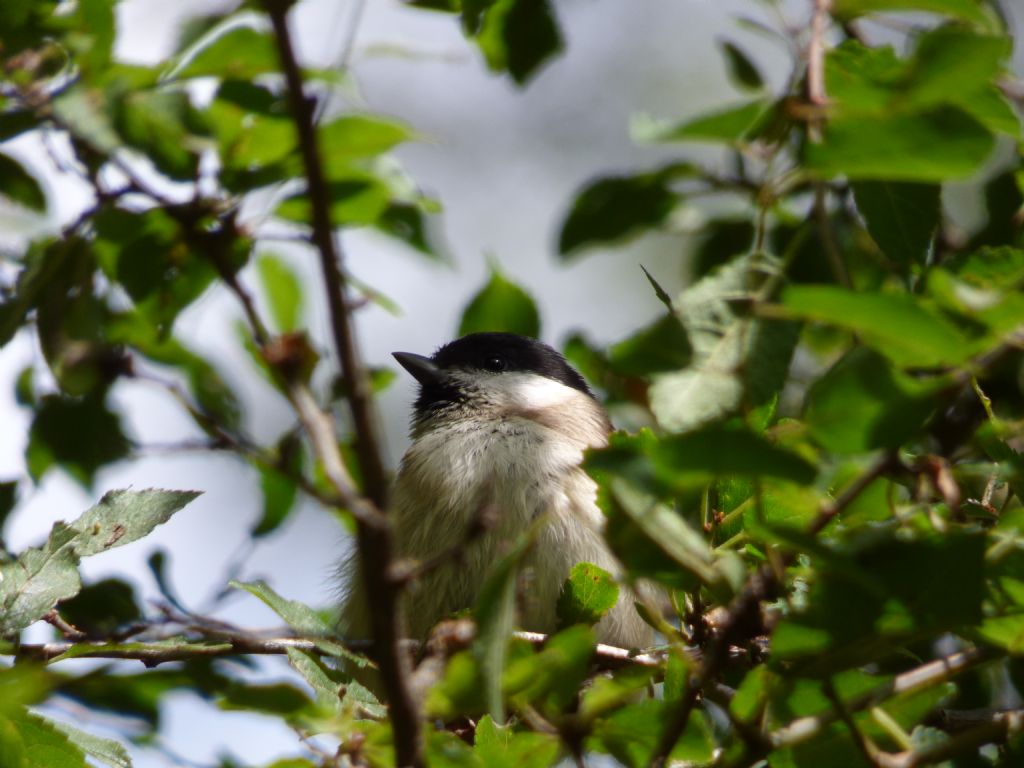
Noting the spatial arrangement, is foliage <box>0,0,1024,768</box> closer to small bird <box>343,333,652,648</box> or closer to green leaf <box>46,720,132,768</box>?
green leaf <box>46,720,132,768</box>

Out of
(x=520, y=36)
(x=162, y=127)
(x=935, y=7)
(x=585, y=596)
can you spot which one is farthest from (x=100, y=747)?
(x=935, y=7)

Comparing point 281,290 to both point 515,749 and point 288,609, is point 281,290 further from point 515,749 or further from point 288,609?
point 515,749

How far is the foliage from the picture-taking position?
4.72 feet

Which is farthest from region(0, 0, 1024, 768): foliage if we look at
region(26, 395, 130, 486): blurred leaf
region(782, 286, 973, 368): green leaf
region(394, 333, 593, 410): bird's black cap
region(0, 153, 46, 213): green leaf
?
region(394, 333, 593, 410): bird's black cap

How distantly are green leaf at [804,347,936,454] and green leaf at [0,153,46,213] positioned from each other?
2.49m

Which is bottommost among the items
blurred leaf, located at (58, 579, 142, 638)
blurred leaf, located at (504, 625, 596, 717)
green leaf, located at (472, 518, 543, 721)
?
blurred leaf, located at (58, 579, 142, 638)

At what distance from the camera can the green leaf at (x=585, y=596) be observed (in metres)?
2.36

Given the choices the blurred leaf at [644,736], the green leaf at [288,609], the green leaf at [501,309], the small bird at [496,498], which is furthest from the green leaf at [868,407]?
the green leaf at [501,309]

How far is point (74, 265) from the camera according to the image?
267 centimetres

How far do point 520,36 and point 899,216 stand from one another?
→ 4.30 ft

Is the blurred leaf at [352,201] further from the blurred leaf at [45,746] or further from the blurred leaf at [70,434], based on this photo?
the blurred leaf at [45,746]

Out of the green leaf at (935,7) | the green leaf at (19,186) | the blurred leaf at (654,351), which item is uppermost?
the green leaf at (935,7)

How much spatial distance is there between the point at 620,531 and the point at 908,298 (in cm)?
49

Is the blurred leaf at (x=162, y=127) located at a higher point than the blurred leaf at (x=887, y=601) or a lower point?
higher
